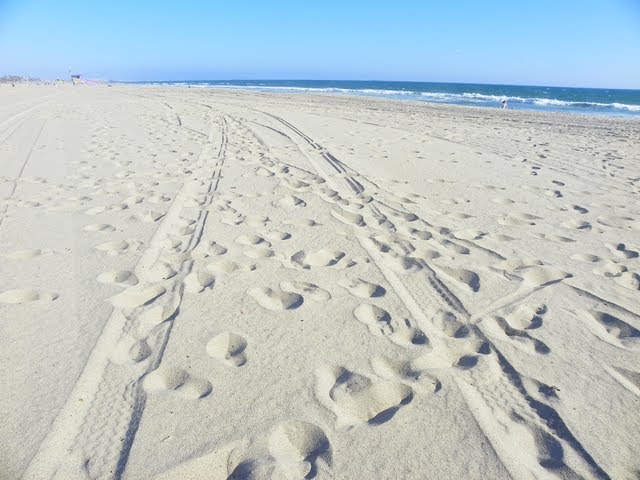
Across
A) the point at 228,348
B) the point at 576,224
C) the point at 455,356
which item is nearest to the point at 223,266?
the point at 228,348

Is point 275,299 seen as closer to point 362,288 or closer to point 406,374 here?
point 362,288

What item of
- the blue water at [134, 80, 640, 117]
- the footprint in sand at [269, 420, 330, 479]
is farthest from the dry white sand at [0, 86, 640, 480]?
the blue water at [134, 80, 640, 117]

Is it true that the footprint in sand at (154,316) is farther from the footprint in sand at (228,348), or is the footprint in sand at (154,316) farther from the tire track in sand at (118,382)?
the footprint in sand at (228,348)

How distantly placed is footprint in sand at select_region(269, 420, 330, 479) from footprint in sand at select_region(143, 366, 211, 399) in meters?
0.35

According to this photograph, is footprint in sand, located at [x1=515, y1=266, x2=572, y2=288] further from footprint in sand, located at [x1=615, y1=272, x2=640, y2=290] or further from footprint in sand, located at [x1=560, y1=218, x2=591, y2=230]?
footprint in sand, located at [x1=560, y1=218, x2=591, y2=230]

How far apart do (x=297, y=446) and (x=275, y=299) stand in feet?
3.07

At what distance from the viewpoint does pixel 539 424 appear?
1.42 metres

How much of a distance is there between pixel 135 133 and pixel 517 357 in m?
7.83

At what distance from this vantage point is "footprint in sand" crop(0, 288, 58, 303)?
2111 millimetres

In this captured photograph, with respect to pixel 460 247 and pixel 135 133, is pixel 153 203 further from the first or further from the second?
pixel 135 133

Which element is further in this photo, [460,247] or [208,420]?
[460,247]

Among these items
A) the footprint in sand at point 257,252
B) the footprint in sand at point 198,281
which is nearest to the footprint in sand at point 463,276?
the footprint in sand at point 257,252

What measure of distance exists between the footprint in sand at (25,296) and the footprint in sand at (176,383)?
36.8 inches

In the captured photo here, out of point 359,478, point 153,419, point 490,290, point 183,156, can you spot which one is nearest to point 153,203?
point 183,156
